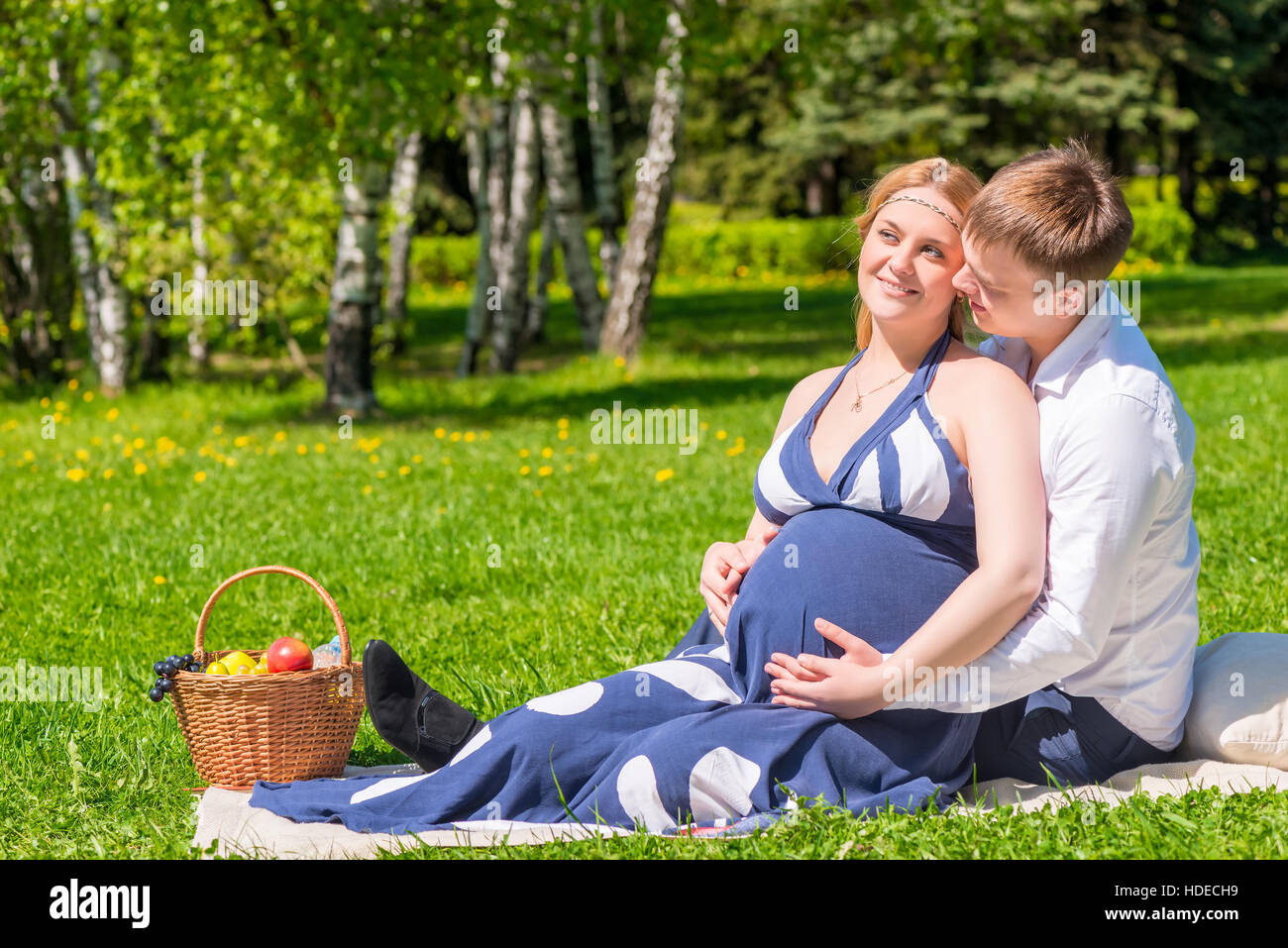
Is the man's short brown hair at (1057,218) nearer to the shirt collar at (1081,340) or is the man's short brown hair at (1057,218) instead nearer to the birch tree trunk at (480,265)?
the shirt collar at (1081,340)

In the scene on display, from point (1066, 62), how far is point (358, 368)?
18.7 meters

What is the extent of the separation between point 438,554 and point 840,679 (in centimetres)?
350

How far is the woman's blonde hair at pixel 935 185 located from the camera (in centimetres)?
310

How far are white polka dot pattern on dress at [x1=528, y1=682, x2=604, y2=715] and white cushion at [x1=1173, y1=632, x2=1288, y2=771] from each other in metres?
1.50

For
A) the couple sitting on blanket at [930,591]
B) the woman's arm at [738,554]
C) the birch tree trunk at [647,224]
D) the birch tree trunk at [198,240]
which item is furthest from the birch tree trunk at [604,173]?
the couple sitting on blanket at [930,591]

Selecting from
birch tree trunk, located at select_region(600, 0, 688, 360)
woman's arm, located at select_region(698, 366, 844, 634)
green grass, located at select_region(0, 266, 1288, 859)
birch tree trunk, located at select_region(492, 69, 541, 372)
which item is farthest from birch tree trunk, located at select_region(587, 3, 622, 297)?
woman's arm, located at select_region(698, 366, 844, 634)

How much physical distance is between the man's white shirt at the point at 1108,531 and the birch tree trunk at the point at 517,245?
33.0 feet

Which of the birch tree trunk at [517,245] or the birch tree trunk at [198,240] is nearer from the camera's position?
the birch tree trunk at [198,240]

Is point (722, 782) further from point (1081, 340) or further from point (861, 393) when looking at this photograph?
point (1081, 340)

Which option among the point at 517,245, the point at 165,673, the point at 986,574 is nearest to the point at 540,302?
the point at 517,245

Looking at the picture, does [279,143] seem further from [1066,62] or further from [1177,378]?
[1066,62]

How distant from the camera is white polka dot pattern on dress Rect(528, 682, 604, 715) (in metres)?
3.15
